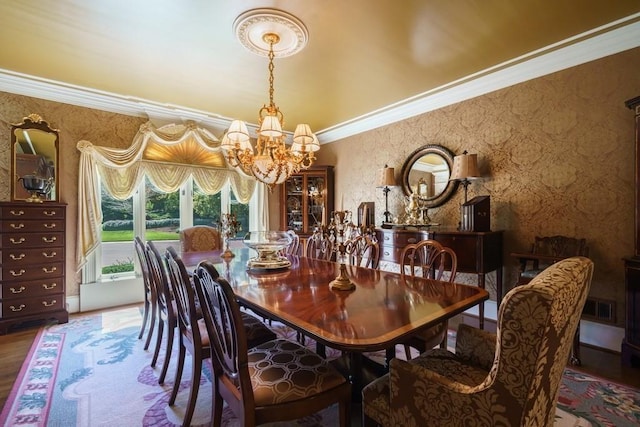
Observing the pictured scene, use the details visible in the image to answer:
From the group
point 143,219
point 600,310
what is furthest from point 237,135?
point 600,310

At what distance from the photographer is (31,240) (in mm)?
3064

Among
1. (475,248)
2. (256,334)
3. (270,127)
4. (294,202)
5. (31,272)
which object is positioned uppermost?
(270,127)

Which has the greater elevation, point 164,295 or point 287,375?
point 164,295

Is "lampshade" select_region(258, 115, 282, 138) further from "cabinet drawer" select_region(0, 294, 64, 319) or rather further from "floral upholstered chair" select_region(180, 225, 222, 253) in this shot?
"cabinet drawer" select_region(0, 294, 64, 319)

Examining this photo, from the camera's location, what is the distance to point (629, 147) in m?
2.43

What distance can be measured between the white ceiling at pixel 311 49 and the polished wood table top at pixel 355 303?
1.87 metres

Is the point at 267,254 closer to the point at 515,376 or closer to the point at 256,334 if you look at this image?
the point at 256,334

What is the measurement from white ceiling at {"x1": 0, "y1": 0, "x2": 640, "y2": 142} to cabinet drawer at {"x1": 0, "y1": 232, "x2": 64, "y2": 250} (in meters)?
1.64

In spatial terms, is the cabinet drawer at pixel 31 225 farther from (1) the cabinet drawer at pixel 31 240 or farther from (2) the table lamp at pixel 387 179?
(2) the table lamp at pixel 387 179

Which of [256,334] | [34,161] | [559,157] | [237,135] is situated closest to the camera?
[256,334]

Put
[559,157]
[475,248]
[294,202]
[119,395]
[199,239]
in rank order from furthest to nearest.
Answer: [294,202]
[199,239]
[475,248]
[559,157]
[119,395]

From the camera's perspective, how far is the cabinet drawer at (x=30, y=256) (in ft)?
9.69

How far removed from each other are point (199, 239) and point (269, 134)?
197cm

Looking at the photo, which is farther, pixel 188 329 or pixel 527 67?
pixel 527 67
